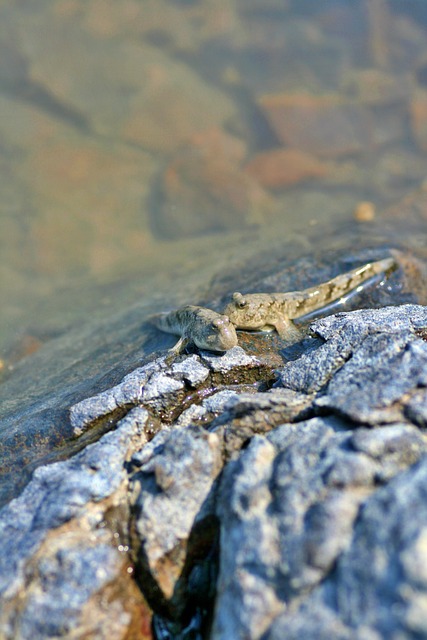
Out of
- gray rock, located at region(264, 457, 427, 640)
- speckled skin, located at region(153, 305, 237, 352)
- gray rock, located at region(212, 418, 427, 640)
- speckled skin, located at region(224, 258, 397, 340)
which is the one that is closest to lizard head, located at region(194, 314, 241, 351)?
speckled skin, located at region(153, 305, 237, 352)

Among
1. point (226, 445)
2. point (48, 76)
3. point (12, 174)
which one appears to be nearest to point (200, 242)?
point (12, 174)

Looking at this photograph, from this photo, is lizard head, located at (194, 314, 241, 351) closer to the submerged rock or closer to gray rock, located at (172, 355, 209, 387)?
gray rock, located at (172, 355, 209, 387)

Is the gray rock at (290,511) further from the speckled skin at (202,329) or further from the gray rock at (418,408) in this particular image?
the speckled skin at (202,329)

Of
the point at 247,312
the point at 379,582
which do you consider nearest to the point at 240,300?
the point at 247,312

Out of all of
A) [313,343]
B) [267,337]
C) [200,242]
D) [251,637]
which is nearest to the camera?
[251,637]

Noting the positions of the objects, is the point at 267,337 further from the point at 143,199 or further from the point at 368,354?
the point at 143,199

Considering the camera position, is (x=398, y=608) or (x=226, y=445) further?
(x=226, y=445)
